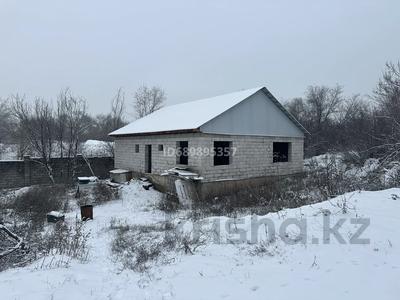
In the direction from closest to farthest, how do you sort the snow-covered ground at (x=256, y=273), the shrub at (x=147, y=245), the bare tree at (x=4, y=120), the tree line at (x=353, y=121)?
the snow-covered ground at (x=256, y=273) → the shrub at (x=147, y=245) → the tree line at (x=353, y=121) → the bare tree at (x=4, y=120)

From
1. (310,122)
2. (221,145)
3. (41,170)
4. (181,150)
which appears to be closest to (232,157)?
Result: (221,145)

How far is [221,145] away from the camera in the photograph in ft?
58.0

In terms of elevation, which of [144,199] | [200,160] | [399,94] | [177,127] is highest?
[399,94]

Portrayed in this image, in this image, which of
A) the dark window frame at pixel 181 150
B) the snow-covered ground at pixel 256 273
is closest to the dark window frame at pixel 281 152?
the dark window frame at pixel 181 150

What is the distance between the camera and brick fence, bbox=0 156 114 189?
780 inches

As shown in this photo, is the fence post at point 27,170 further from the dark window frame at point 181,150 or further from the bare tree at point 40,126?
the dark window frame at point 181,150

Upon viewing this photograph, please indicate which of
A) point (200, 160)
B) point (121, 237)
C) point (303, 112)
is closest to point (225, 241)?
point (121, 237)

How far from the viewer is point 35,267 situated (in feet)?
17.7

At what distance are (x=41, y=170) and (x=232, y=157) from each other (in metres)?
12.6

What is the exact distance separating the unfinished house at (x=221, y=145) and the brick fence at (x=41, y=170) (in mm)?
4510

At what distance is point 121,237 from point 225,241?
3.00 metres

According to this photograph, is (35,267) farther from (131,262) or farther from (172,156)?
(172,156)

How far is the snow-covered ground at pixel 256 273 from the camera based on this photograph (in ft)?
14.1

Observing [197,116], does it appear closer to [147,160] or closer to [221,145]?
[221,145]
